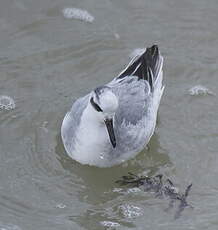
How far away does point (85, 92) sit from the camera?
8.52m

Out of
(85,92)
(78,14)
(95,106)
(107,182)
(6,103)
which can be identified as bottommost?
(107,182)

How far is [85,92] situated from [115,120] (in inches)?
47.4

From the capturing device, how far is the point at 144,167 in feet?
25.0

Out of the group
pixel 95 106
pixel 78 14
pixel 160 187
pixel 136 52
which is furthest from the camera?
pixel 78 14

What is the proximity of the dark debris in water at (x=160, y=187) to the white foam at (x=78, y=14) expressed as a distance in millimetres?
2981

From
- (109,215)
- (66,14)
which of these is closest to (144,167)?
(109,215)

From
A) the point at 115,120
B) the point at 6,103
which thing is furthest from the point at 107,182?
the point at 6,103

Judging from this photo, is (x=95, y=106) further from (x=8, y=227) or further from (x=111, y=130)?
(x=8, y=227)

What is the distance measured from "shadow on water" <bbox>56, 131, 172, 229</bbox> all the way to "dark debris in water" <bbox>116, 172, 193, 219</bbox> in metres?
0.11

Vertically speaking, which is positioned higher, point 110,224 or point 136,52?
point 136,52

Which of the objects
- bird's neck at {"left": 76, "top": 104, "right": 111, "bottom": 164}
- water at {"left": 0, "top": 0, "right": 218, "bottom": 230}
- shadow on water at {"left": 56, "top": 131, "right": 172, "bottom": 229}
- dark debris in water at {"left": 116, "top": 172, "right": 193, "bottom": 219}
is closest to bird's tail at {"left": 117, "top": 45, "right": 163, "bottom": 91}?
water at {"left": 0, "top": 0, "right": 218, "bottom": 230}

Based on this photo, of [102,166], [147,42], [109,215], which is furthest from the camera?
[147,42]

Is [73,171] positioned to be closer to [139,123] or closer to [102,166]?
[102,166]

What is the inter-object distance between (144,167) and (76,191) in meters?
0.84
